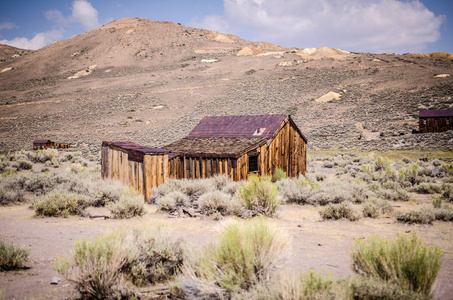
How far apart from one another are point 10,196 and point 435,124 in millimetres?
38151

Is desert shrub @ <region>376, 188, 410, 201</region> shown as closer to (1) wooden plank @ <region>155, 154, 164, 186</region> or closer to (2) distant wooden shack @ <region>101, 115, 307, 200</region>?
(2) distant wooden shack @ <region>101, 115, 307, 200</region>

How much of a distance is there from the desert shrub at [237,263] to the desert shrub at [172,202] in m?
5.36

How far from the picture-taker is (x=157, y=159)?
1151 cm

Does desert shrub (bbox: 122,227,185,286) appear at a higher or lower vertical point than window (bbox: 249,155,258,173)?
lower

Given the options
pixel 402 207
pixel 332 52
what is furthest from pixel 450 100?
pixel 332 52

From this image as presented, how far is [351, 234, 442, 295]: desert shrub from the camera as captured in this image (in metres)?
3.57

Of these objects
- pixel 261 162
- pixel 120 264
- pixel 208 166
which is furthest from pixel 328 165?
pixel 120 264

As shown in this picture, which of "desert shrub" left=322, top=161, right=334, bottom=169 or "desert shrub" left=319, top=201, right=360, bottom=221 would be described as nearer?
"desert shrub" left=319, top=201, right=360, bottom=221

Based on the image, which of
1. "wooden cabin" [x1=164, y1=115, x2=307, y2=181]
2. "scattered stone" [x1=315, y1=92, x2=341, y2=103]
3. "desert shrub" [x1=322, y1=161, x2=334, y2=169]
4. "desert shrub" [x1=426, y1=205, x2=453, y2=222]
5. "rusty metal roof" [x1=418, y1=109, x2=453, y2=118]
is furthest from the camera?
"scattered stone" [x1=315, y1=92, x2=341, y2=103]

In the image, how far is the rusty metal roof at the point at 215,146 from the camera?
13.6 metres

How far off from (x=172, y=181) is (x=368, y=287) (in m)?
9.15

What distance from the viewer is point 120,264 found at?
4.32 meters

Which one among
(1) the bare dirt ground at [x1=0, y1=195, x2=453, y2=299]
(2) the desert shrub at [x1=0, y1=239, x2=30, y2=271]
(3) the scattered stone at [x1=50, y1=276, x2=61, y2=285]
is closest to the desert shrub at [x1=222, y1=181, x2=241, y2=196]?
(1) the bare dirt ground at [x1=0, y1=195, x2=453, y2=299]

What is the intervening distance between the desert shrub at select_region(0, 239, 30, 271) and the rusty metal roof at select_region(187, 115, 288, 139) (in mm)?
11201
